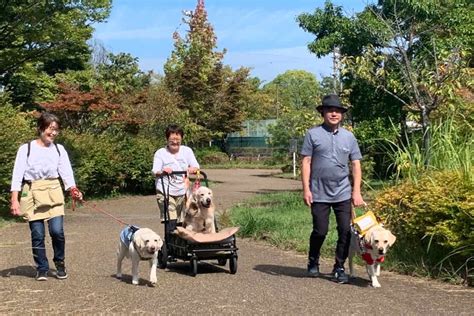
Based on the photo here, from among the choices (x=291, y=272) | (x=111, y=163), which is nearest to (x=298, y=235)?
(x=291, y=272)

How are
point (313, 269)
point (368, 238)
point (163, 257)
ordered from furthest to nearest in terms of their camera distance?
1. point (163, 257)
2. point (313, 269)
3. point (368, 238)

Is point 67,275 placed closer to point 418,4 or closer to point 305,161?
point 305,161

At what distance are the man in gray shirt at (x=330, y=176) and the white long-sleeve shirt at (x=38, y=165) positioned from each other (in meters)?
2.72

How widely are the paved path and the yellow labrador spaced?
55cm

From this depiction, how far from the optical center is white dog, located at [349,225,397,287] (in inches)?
265

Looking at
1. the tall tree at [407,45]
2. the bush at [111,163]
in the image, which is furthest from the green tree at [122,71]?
the tall tree at [407,45]

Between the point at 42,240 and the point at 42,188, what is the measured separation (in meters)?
0.58

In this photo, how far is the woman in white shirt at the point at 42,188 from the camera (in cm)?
718

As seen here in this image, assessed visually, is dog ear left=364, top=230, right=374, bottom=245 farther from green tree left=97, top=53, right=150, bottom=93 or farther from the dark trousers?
green tree left=97, top=53, right=150, bottom=93

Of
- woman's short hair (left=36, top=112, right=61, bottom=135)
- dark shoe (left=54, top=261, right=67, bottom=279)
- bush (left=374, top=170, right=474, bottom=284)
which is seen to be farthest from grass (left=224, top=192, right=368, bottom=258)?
woman's short hair (left=36, top=112, right=61, bottom=135)

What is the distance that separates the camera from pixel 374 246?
678 cm

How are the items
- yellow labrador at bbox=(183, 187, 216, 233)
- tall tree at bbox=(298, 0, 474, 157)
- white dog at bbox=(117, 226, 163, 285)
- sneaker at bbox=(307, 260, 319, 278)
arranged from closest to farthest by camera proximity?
1. white dog at bbox=(117, 226, 163, 285)
2. sneaker at bbox=(307, 260, 319, 278)
3. yellow labrador at bbox=(183, 187, 216, 233)
4. tall tree at bbox=(298, 0, 474, 157)

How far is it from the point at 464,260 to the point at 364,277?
1133 mm

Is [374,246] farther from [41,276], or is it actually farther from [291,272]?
[41,276]
